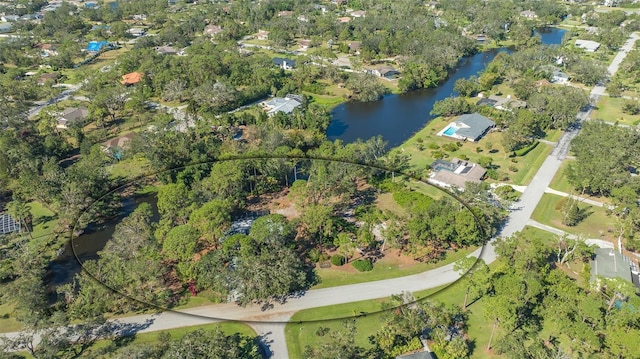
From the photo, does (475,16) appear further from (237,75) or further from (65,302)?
(65,302)

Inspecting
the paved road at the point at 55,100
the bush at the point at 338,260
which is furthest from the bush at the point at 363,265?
the paved road at the point at 55,100

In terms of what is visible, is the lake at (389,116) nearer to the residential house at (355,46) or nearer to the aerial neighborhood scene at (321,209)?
the aerial neighborhood scene at (321,209)

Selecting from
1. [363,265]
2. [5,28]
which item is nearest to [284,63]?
[363,265]

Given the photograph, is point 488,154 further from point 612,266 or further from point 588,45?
point 588,45

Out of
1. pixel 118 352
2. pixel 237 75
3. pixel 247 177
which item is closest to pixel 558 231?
pixel 247 177

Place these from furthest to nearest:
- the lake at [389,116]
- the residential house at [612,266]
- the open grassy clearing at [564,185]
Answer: the lake at [389,116], the open grassy clearing at [564,185], the residential house at [612,266]

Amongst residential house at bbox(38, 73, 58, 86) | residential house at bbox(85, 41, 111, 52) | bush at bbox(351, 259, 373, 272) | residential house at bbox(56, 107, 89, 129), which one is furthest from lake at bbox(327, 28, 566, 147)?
residential house at bbox(85, 41, 111, 52)
